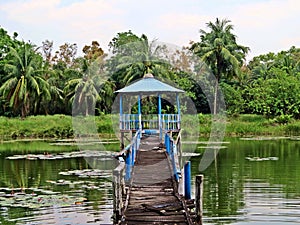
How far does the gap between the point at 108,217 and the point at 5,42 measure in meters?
30.2

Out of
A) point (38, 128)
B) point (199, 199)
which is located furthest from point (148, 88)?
point (38, 128)

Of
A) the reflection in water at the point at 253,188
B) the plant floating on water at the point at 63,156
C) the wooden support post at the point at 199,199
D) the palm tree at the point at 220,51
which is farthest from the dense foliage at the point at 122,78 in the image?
the wooden support post at the point at 199,199

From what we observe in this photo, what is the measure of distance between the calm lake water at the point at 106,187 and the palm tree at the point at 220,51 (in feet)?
39.9

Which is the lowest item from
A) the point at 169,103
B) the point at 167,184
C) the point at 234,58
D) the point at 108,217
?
the point at 108,217

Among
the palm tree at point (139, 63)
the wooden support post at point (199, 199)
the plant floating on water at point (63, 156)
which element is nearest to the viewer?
the wooden support post at point (199, 199)

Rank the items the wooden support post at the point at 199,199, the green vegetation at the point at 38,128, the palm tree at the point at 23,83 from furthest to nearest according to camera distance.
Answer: the palm tree at the point at 23,83, the green vegetation at the point at 38,128, the wooden support post at the point at 199,199

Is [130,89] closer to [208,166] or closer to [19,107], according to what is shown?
[208,166]

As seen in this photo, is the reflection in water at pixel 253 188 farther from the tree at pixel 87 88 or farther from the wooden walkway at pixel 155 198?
the tree at pixel 87 88

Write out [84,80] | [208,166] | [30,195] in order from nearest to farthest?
[30,195] → [208,166] → [84,80]

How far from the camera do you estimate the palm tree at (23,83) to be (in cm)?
3238

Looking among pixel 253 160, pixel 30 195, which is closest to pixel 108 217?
pixel 30 195

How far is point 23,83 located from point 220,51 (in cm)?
1275

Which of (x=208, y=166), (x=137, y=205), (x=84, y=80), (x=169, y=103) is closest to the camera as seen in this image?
(x=137, y=205)

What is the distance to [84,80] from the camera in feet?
106
